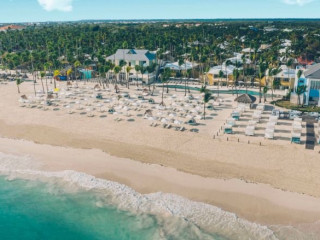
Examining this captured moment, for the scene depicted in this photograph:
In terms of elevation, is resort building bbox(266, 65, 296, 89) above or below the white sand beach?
above

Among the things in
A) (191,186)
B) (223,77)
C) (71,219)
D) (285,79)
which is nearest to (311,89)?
(285,79)

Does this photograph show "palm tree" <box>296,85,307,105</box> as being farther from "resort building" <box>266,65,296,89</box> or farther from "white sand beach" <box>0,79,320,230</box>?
"resort building" <box>266,65,296,89</box>

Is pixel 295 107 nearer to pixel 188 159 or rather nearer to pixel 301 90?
pixel 301 90

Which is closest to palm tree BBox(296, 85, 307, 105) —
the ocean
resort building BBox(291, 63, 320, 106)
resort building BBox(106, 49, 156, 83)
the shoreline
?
resort building BBox(291, 63, 320, 106)

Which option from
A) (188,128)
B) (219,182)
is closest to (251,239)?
(219,182)

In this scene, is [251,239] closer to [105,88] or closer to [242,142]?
[242,142]
